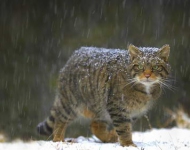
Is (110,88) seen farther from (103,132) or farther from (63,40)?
(63,40)

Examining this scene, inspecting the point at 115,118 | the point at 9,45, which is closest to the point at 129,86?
the point at 115,118

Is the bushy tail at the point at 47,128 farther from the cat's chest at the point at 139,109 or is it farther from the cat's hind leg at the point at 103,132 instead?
the cat's chest at the point at 139,109

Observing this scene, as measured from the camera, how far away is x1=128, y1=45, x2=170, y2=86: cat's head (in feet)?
19.2

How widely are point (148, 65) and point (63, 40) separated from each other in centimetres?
660

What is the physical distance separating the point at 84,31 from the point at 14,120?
3.18 meters

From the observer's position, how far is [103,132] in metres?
7.12

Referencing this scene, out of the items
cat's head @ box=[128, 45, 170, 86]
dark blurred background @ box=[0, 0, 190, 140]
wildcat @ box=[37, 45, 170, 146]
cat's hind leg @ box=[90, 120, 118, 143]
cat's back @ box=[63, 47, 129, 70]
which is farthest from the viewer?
dark blurred background @ box=[0, 0, 190, 140]

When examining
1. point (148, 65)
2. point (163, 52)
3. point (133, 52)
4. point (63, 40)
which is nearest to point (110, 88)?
point (133, 52)

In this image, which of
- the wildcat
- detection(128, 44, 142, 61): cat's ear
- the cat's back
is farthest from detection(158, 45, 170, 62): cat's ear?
the cat's back

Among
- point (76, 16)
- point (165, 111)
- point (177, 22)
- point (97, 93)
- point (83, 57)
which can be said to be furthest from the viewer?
point (76, 16)

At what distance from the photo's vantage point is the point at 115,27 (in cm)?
1180

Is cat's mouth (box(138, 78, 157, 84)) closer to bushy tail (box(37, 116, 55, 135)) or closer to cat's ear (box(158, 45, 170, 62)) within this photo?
cat's ear (box(158, 45, 170, 62))

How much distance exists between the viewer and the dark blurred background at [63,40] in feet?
36.6

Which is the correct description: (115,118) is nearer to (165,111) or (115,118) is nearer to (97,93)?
(97,93)
